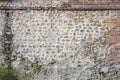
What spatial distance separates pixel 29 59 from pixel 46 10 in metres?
1.07

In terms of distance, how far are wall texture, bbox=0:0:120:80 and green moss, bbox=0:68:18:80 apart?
86 millimetres

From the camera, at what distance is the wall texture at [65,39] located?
789cm

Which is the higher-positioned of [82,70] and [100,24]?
[100,24]

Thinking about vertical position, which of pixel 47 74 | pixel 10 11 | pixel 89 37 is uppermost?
pixel 10 11

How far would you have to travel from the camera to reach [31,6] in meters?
7.96

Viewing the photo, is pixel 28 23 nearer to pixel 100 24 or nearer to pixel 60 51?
pixel 60 51

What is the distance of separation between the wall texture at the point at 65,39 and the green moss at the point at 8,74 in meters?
0.09

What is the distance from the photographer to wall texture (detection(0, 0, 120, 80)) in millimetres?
7891

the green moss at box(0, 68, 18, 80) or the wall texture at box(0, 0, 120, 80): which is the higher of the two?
the wall texture at box(0, 0, 120, 80)

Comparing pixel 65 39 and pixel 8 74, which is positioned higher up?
pixel 65 39

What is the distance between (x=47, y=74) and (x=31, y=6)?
1.44m

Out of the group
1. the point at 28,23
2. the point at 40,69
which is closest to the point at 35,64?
the point at 40,69

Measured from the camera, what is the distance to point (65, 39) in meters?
7.91

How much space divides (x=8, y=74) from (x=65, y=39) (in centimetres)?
137
